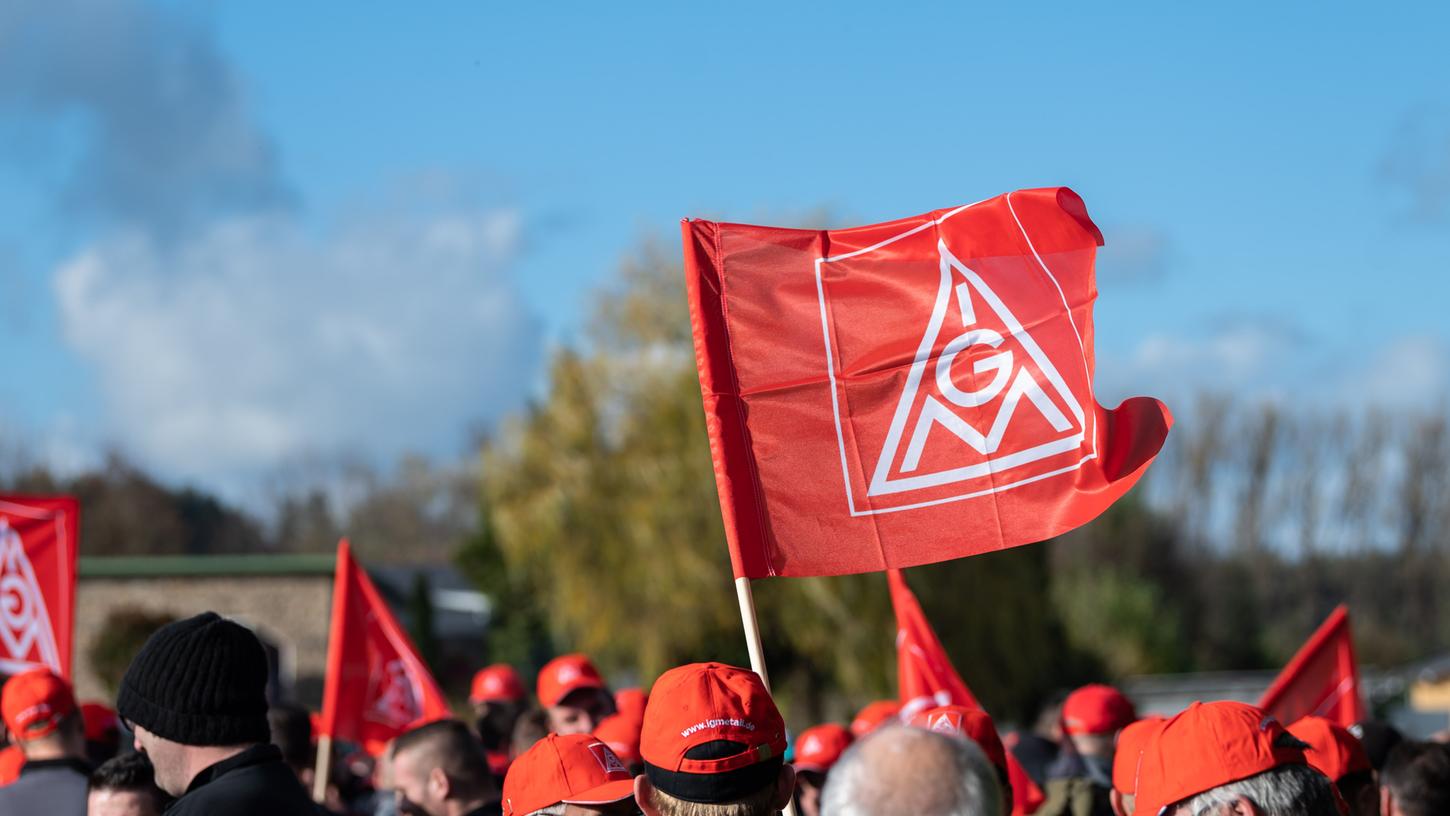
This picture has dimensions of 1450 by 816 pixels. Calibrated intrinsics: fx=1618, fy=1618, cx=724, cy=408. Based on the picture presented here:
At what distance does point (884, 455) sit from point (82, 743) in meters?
3.10

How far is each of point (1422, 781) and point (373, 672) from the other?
5.56 metres

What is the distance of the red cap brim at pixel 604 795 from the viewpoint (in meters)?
3.93

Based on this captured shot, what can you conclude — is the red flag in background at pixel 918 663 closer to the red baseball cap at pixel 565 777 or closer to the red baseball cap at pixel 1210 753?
the red baseball cap at pixel 565 777

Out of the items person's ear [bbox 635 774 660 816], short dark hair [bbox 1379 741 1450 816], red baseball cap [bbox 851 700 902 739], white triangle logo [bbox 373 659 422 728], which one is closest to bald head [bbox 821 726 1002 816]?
person's ear [bbox 635 774 660 816]

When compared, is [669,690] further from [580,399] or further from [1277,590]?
[1277,590]

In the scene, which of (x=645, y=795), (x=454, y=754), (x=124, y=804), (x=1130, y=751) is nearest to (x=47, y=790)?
(x=124, y=804)

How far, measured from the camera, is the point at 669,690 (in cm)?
341

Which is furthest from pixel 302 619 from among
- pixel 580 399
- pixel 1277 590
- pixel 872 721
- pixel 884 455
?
pixel 1277 590

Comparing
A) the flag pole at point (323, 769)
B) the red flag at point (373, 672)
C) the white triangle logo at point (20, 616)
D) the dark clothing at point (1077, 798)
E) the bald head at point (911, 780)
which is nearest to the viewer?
the bald head at point (911, 780)

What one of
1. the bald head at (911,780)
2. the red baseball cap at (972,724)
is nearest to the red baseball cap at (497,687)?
the red baseball cap at (972,724)

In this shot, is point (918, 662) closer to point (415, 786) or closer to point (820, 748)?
point (820, 748)

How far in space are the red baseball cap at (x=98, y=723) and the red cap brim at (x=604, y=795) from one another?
440cm

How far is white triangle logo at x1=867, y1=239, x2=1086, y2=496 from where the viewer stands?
5055mm

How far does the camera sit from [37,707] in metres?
5.62
